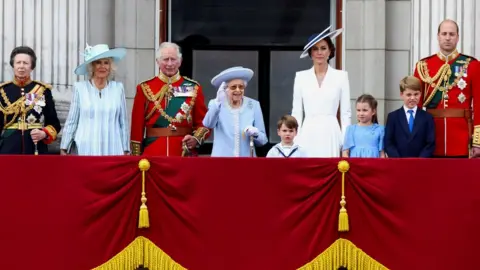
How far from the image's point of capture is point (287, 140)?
30.6ft

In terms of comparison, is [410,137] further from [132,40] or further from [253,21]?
[253,21]

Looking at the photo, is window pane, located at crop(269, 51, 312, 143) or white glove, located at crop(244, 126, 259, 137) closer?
white glove, located at crop(244, 126, 259, 137)

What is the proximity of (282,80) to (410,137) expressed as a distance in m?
3.68

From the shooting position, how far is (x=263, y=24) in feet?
41.7

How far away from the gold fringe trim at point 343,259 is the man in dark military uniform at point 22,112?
2.49 meters

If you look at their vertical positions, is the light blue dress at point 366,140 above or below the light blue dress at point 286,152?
above

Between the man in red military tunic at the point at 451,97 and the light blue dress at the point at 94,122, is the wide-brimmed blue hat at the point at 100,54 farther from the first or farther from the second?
the man in red military tunic at the point at 451,97

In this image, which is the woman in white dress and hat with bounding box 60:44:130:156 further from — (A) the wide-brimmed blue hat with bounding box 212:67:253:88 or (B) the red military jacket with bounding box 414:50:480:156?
(B) the red military jacket with bounding box 414:50:480:156

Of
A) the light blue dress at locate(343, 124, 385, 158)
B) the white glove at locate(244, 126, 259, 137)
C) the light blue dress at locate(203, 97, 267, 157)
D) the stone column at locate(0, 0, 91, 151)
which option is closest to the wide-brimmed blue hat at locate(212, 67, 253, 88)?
the light blue dress at locate(203, 97, 267, 157)

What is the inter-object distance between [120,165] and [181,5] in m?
4.34

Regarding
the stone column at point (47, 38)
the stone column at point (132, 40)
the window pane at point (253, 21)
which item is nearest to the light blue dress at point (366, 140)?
the stone column at point (47, 38)

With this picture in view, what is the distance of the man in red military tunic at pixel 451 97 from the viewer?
9461 millimetres

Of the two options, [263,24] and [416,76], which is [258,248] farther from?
[263,24]

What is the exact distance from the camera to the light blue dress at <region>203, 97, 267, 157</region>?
9.44m
